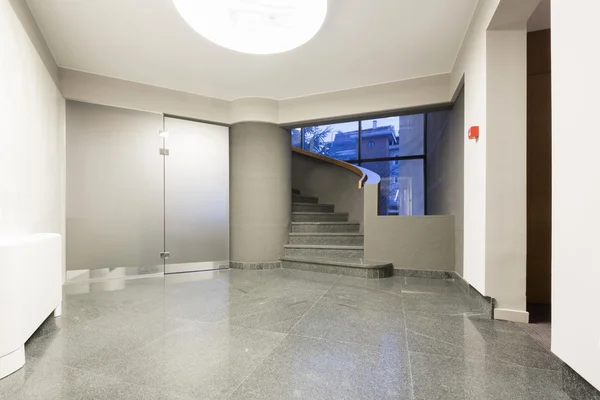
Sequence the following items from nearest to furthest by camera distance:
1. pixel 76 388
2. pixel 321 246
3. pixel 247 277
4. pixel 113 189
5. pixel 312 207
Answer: pixel 76 388 < pixel 113 189 < pixel 247 277 < pixel 321 246 < pixel 312 207

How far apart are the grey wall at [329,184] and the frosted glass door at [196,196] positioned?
2224mm

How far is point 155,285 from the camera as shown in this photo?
10.2 ft

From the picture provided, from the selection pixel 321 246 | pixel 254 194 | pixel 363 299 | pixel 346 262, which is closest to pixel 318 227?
pixel 321 246

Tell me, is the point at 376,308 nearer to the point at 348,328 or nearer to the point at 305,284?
the point at 348,328

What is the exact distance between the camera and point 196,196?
3893mm

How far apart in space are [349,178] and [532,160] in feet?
10.9

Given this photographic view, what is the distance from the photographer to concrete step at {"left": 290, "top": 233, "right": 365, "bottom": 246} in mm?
4367

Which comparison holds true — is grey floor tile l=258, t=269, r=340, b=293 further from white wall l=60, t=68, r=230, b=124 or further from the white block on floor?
white wall l=60, t=68, r=230, b=124

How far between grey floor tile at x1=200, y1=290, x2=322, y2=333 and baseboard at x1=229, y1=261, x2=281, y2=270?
1.38 meters

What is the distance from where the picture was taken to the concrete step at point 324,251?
400cm

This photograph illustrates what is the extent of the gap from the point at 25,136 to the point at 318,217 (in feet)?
12.8

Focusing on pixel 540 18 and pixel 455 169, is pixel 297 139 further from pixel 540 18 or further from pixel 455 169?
pixel 540 18
